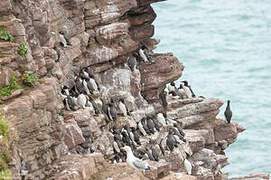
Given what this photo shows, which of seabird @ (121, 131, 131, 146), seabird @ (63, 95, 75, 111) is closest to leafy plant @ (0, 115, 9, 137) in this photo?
seabird @ (63, 95, 75, 111)

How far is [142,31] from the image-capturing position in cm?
3428

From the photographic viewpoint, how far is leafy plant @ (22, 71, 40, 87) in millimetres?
18000

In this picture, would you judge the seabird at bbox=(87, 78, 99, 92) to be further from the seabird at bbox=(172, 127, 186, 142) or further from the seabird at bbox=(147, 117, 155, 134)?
the seabird at bbox=(172, 127, 186, 142)

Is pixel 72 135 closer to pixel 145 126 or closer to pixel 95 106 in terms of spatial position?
pixel 95 106

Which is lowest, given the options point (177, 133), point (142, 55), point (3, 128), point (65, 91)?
point (177, 133)

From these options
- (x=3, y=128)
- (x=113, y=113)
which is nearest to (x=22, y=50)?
(x=3, y=128)

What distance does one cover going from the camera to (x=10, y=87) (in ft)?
57.8

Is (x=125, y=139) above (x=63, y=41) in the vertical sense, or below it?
below

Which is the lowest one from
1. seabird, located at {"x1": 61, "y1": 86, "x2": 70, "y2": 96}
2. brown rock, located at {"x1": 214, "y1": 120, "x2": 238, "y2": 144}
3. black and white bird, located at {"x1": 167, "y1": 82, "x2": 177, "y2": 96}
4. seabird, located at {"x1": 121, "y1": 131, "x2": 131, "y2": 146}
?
brown rock, located at {"x1": 214, "y1": 120, "x2": 238, "y2": 144}

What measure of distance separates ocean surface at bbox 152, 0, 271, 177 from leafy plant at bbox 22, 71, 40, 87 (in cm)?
3665

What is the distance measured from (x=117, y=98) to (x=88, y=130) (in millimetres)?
5736

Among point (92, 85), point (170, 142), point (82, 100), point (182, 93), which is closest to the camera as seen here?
Result: point (82, 100)

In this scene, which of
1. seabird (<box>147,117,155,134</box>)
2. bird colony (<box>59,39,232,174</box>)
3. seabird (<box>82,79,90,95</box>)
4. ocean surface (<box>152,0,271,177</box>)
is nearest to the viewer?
bird colony (<box>59,39,232,174</box>)

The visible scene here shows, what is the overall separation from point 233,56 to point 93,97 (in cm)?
5556
